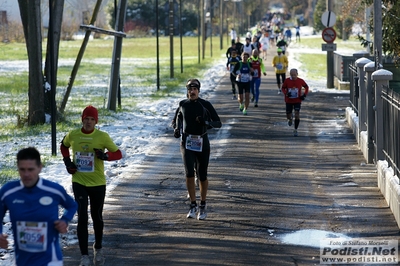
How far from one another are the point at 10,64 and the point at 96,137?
51628mm

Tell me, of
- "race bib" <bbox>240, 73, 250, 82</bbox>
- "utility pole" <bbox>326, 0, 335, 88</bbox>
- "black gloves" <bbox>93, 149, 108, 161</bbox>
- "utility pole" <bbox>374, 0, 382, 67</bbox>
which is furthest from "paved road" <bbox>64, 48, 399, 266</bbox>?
"utility pole" <bbox>326, 0, 335, 88</bbox>

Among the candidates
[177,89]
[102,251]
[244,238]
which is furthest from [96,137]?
[177,89]

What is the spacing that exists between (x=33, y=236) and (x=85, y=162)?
2.79 metres

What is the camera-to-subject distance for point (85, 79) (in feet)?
149

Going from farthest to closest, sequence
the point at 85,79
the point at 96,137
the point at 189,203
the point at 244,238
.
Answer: the point at 85,79
the point at 189,203
the point at 244,238
the point at 96,137

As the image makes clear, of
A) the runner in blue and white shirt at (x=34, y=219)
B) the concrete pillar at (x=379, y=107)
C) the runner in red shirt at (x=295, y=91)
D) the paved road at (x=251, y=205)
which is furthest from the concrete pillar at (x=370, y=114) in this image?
the runner in blue and white shirt at (x=34, y=219)

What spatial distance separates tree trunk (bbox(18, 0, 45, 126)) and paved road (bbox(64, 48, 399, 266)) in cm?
404

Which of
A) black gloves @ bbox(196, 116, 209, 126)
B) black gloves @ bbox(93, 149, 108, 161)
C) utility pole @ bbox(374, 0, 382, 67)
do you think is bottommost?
black gloves @ bbox(93, 149, 108, 161)

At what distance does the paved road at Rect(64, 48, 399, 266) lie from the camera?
10.1 meters

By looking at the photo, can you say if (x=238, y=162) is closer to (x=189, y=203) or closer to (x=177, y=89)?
(x=189, y=203)

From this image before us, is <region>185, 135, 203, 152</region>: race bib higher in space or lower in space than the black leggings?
higher

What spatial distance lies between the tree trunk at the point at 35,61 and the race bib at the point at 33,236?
48.1ft

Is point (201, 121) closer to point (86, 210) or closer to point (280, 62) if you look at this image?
point (86, 210)

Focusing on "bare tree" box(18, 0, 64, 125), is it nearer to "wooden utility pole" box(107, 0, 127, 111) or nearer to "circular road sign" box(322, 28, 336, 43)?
"wooden utility pole" box(107, 0, 127, 111)
